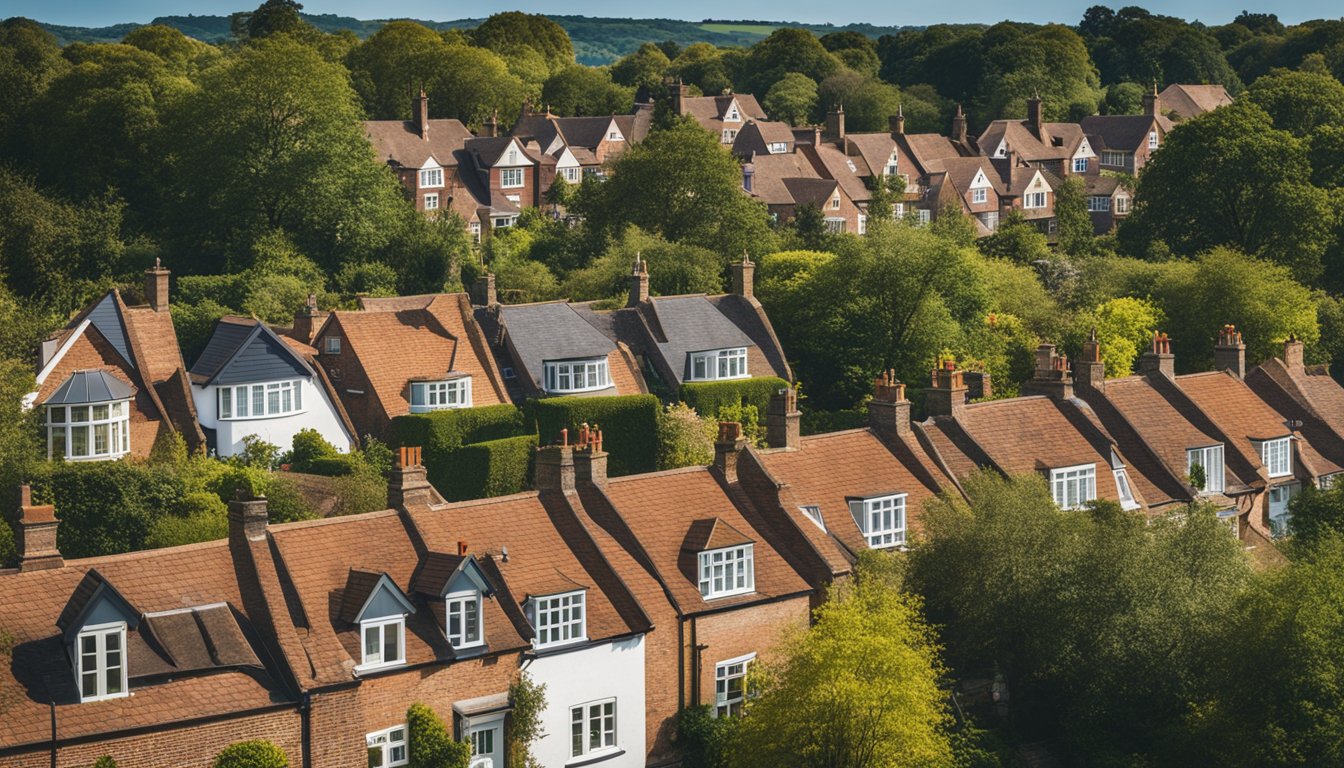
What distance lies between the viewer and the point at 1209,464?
56312mm

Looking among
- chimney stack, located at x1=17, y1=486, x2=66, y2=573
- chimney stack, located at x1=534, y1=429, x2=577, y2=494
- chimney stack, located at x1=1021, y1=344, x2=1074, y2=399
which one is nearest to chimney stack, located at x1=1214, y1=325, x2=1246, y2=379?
chimney stack, located at x1=1021, y1=344, x2=1074, y2=399

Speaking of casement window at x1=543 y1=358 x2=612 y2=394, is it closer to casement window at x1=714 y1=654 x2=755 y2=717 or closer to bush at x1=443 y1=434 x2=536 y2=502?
bush at x1=443 y1=434 x2=536 y2=502

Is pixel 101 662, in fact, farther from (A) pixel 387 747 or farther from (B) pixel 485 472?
(B) pixel 485 472

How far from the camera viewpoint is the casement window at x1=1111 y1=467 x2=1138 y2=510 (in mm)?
53156

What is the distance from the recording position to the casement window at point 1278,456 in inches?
2292

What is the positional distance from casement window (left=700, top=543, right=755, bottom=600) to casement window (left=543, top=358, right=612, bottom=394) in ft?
70.3

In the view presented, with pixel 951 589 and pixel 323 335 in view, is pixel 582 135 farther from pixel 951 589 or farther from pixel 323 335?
pixel 951 589

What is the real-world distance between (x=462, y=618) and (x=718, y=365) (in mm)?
30164

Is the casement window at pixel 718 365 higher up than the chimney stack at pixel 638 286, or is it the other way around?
the chimney stack at pixel 638 286

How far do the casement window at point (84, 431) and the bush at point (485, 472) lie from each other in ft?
31.3

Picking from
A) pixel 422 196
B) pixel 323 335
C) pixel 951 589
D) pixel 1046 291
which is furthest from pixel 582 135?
pixel 951 589

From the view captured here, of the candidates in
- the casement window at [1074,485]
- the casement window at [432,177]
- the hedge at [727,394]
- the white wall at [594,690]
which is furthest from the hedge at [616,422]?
the casement window at [432,177]

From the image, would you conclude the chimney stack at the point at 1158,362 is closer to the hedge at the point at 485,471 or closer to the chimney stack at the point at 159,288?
→ the hedge at the point at 485,471

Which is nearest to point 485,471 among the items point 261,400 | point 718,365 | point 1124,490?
point 261,400
